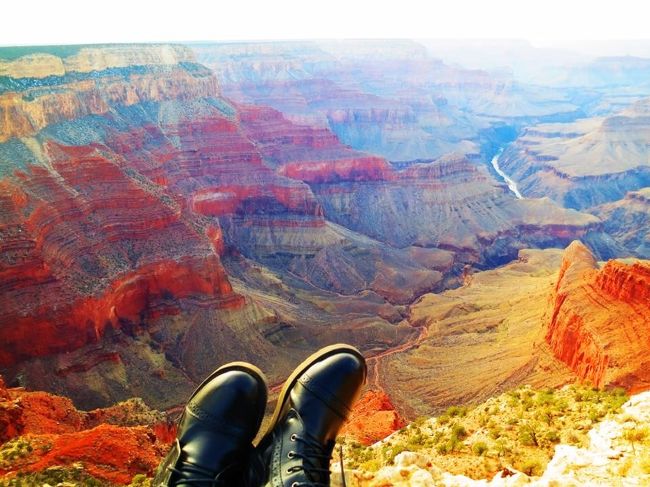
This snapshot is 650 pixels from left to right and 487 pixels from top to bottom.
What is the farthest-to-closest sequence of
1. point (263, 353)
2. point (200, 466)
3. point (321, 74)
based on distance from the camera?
1. point (321, 74)
2. point (263, 353)
3. point (200, 466)

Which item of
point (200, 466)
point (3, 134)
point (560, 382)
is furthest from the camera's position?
point (3, 134)

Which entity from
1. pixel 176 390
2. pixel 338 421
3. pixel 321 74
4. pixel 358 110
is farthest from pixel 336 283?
pixel 321 74

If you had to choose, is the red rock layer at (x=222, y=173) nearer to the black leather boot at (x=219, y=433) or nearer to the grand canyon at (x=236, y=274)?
the grand canyon at (x=236, y=274)

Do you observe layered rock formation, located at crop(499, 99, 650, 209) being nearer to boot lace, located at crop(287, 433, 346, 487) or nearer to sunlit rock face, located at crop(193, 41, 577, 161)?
sunlit rock face, located at crop(193, 41, 577, 161)

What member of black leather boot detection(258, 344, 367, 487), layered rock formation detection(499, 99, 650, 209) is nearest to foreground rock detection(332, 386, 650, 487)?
black leather boot detection(258, 344, 367, 487)

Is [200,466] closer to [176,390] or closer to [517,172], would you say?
[176,390]

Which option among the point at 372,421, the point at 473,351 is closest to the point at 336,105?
the point at 473,351
